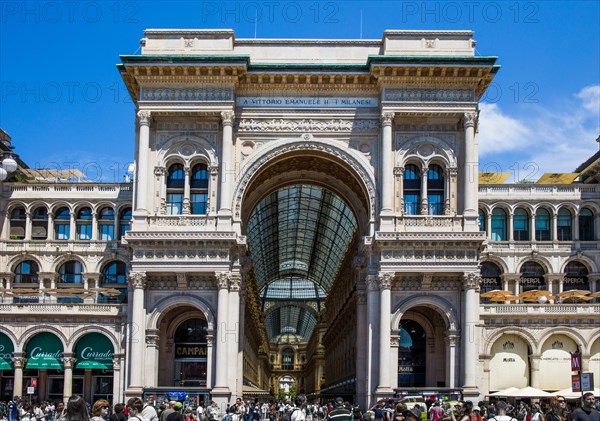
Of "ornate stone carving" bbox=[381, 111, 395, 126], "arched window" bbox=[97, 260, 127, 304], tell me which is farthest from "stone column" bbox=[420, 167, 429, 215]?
"arched window" bbox=[97, 260, 127, 304]

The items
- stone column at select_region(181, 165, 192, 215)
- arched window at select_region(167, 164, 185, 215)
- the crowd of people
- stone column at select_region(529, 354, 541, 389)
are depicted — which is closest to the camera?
the crowd of people

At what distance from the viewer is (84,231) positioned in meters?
77.8

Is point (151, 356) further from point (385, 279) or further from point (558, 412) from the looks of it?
point (558, 412)

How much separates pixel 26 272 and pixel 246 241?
788 inches

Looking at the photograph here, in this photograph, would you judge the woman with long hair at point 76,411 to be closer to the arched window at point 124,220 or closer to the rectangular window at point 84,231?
the arched window at point 124,220

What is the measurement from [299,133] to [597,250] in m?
26.7

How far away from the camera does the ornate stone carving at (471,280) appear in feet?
217

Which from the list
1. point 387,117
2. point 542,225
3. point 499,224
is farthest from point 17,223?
point 542,225

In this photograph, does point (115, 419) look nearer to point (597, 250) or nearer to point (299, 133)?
point (299, 133)

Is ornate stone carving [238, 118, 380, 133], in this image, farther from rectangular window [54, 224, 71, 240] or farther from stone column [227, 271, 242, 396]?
rectangular window [54, 224, 71, 240]

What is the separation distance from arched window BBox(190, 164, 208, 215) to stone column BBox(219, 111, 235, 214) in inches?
84.1

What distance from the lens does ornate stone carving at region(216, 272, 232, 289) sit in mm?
66438

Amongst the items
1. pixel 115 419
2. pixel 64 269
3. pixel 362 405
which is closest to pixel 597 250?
pixel 362 405

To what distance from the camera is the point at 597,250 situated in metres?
76.9
